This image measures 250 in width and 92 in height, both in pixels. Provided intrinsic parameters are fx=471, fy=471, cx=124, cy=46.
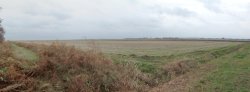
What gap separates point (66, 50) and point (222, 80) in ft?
28.3

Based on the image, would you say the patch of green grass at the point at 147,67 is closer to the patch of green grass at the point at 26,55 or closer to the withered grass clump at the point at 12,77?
the patch of green grass at the point at 26,55

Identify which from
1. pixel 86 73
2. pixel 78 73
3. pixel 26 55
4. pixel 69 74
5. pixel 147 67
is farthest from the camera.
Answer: pixel 147 67

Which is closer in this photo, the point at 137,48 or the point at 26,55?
the point at 26,55

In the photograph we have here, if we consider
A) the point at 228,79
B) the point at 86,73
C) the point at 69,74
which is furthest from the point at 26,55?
the point at 228,79

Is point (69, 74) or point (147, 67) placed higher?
point (69, 74)

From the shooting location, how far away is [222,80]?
2544cm

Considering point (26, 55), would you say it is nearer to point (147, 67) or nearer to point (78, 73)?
point (78, 73)

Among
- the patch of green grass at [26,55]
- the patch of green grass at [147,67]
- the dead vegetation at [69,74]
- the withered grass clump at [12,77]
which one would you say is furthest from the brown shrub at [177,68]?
the withered grass clump at [12,77]

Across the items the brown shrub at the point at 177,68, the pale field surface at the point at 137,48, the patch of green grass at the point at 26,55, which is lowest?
the brown shrub at the point at 177,68

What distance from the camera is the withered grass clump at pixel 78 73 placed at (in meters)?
22.5

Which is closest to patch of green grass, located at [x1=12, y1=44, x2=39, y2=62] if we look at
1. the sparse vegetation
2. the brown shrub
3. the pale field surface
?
the sparse vegetation

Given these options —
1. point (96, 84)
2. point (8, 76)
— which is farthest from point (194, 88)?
point (8, 76)

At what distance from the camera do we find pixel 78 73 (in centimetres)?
2419

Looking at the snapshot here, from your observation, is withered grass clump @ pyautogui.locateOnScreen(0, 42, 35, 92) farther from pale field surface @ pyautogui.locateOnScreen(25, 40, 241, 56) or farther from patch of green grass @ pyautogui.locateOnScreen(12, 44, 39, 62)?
pale field surface @ pyautogui.locateOnScreen(25, 40, 241, 56)
